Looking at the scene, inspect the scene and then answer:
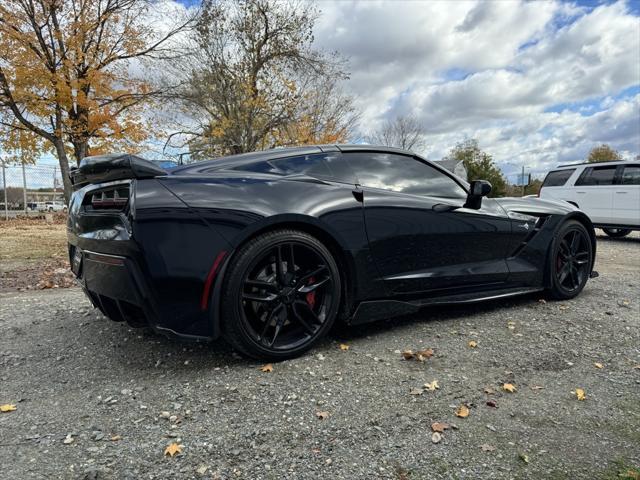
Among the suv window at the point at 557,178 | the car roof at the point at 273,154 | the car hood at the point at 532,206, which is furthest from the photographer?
the suv window at the point at 557,178

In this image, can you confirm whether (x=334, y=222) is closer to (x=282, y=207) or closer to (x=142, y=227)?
(x=282, y=207)

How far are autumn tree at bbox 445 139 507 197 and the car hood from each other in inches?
1939

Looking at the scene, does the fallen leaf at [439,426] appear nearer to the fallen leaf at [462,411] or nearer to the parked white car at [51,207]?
the fallen leaf at [462,411]

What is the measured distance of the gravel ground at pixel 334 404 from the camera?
1729mm

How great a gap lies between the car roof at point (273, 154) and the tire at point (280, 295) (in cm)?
56

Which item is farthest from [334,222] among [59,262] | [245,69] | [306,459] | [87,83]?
[245,69]

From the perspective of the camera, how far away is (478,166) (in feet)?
179

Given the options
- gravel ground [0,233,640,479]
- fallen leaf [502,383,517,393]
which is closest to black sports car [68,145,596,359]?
gravel ground [0,233,640,479]

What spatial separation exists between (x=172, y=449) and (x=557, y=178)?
1173 centimetres

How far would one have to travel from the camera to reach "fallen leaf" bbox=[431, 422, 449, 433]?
195 centimetres

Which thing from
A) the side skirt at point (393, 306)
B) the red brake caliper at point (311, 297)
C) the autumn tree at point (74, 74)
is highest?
the autumn tree at point (74, 74)

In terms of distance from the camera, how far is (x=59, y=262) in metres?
6.54

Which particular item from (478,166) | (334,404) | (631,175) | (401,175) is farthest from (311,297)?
(478,166)

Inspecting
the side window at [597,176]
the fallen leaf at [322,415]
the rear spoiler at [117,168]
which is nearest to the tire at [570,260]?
the fallen leaf at [322,415]
